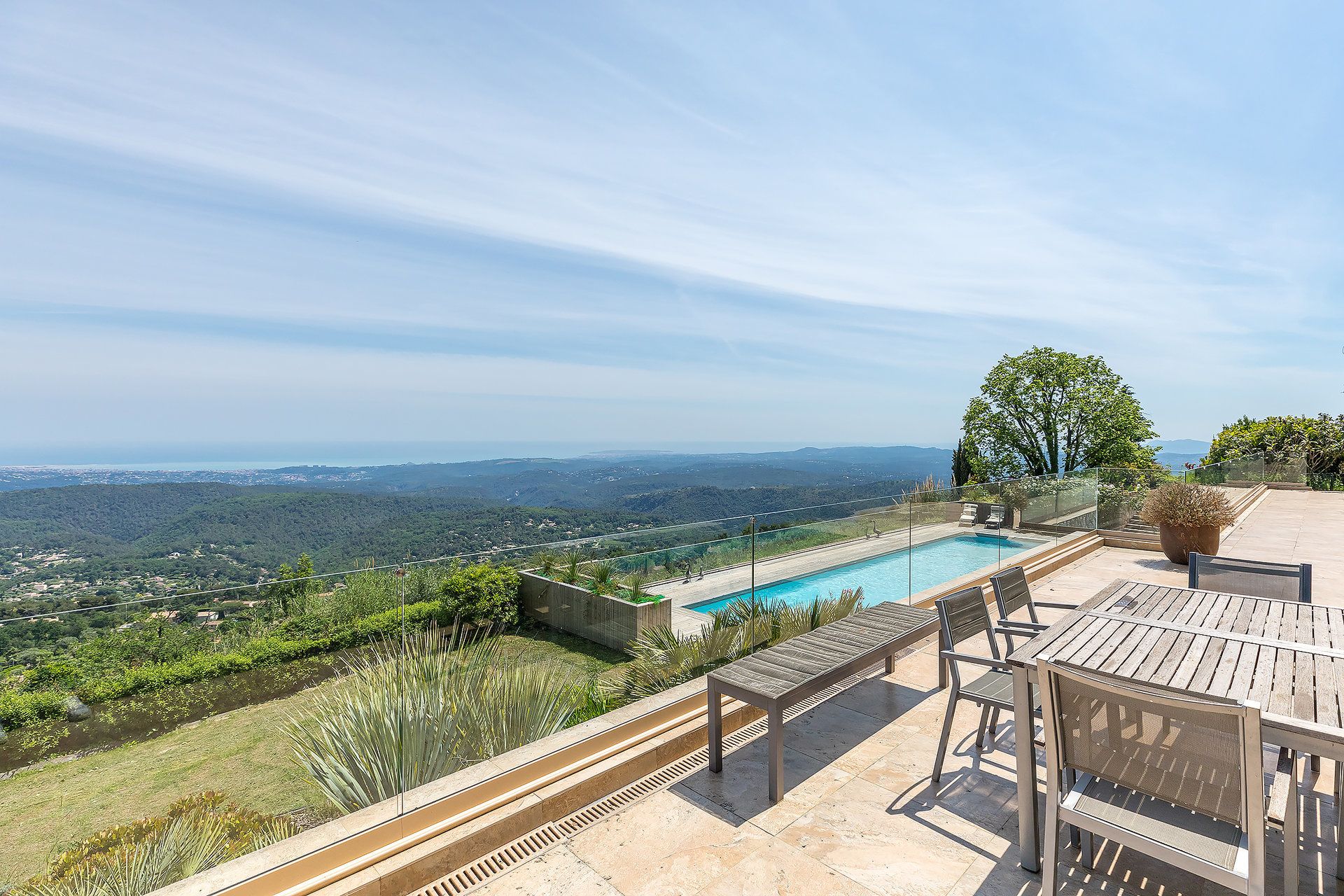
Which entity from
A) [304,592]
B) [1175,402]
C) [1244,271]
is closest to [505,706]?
[304,592]

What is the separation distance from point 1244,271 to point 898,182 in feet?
79.3

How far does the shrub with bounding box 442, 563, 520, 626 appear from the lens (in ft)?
9.63

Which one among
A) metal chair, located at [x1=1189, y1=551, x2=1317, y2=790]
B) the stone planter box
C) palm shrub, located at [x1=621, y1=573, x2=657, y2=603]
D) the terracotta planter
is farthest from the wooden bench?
the terracotta planter

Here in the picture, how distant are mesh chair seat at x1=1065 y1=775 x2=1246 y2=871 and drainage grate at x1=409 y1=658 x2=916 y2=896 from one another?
181cm

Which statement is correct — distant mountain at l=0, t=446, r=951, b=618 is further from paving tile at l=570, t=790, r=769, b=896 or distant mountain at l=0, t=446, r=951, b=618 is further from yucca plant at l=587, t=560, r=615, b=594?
paving tile at l=570, t=790, r=769, b=896

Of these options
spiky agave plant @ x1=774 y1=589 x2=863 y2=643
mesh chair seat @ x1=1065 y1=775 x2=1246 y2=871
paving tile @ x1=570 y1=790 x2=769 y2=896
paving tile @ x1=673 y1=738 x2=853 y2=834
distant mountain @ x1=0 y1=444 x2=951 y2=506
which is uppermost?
mesh chair seat @ x1=1065 y1=775 x2=1246 y2=871

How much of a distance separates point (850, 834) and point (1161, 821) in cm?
117

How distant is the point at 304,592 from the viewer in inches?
103

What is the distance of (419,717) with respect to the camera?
2697mm

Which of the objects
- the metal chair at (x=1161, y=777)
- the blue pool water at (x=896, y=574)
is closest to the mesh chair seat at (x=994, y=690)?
the metal chair at (x=1161, y=777)

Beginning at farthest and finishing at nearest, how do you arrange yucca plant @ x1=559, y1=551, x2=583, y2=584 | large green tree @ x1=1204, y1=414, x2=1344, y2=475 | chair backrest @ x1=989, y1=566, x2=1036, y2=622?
large green tree @ x1=1204, y1=414, x2=1344, y2=475, chair backrest @ x1=989, y1=566, x2=1036, y2=622, yucca plant @ x1=559, y1=551, x2=583, y2=584

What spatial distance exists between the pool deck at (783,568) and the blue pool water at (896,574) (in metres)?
0.04

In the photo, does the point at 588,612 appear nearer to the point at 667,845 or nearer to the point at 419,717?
the point at 419,717

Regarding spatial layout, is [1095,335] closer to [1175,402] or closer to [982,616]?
[1175,402]
